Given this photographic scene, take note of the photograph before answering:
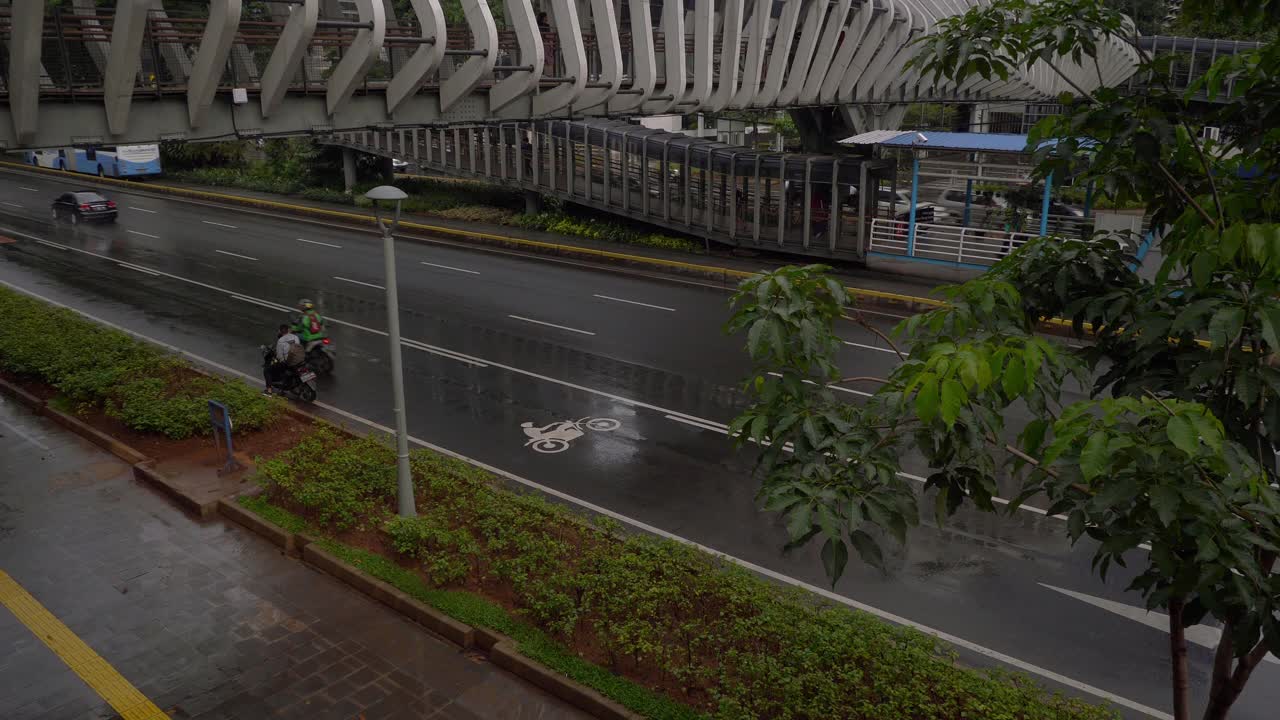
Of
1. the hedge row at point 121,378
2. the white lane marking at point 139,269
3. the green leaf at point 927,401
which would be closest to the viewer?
the green leaf at point 927,401

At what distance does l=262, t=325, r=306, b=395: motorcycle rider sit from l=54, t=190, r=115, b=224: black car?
22.0m

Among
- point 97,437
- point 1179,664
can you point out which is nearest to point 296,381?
point 97,437

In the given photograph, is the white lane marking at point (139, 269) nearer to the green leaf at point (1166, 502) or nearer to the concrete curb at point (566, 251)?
the concrete curb at point (566, 251)

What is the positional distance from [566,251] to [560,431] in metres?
13.9

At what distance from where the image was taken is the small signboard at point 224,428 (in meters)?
10.8

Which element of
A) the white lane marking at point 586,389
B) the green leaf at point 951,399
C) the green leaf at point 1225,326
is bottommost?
the white lane marking at point 586,389

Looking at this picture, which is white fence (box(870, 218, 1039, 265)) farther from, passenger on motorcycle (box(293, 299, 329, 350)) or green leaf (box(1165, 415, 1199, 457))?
green leaf (box(1165, 415, 1199, 457))

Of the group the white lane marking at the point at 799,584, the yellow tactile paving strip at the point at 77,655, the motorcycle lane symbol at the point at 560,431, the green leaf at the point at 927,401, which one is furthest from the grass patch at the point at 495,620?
the green leaf at the point at 927,401

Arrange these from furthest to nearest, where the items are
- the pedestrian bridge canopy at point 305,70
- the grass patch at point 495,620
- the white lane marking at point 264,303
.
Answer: the white lane marking at point 264,303 < the pedestrian bridge canopy at point 305,70 < the grass patch at point 495,620

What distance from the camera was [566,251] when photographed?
1032 inches

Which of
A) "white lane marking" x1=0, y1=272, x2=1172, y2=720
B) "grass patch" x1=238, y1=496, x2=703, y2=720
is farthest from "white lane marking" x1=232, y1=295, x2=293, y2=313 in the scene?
"grass patch" x1=238, y1=496, x2=703, y2=720

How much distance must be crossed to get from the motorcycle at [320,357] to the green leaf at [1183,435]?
14052 mm

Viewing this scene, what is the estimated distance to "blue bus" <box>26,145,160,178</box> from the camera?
41.7m

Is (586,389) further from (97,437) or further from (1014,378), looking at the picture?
(1014,378)
